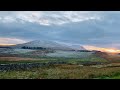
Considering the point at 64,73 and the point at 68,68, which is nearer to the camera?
the point at 64,73
